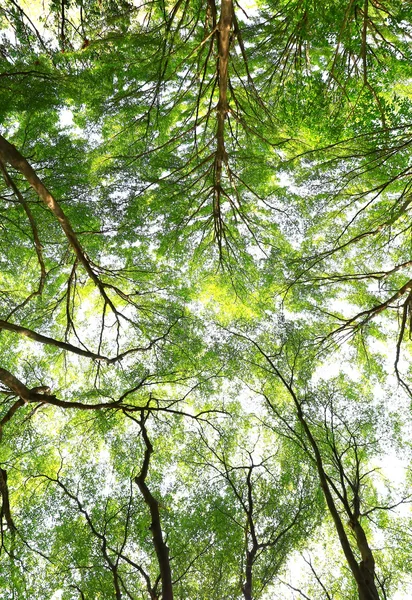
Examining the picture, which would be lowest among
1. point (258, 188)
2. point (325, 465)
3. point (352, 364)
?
point (325, 465)

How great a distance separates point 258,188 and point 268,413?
232 inches

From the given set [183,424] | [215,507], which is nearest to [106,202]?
[183,424]

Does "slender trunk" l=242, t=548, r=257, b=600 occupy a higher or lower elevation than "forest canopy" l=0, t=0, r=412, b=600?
lower

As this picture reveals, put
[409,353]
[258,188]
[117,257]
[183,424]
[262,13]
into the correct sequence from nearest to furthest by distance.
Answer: [262,13] → [258,188] → [117,257] → [409,353] → [183,424]

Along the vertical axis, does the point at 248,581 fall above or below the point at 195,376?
below

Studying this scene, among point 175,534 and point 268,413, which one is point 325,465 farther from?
point 175,534

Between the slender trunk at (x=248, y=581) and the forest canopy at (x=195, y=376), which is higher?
the forest canopy at (x=195, y=376)

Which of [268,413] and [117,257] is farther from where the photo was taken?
[268,413]

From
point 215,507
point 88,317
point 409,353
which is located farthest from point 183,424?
point 409,353

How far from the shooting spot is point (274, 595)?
477 inches

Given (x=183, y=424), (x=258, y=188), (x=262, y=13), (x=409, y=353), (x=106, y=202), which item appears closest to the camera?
(x=262, y=13)

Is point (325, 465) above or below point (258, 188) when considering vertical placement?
below

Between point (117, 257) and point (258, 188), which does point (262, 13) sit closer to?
point (258, 188)

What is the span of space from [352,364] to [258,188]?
16.6 ft
